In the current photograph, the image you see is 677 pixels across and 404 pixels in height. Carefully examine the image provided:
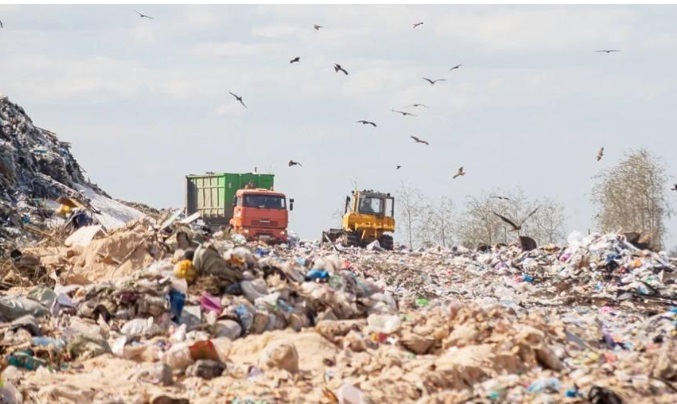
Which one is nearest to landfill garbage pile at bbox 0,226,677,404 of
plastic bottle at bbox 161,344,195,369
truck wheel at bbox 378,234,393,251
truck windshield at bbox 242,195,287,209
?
plastic bottle at bbox 161,344,195,369

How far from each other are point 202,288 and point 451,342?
2.87m

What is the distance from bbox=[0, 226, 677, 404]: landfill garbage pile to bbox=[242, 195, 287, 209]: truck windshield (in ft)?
46.7

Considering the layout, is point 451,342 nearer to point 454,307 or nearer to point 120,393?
point 454,307

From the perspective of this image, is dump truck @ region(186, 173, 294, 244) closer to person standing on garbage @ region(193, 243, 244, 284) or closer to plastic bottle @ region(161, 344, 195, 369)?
person standing on garbage @ region(193, 243, 244, 284)

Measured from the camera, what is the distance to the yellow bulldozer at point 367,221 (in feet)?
98.4

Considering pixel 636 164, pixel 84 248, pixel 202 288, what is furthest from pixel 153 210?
pixel 202 288

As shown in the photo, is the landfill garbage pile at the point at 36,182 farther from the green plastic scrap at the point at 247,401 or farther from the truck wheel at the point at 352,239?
the green plastic scrap at the point at 247,401

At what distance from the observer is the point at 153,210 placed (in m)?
33.9

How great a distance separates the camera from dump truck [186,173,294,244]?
28.5 metres

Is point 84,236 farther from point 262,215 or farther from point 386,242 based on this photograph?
point 386,242

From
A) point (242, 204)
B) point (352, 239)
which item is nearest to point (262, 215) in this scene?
point (242, 204)

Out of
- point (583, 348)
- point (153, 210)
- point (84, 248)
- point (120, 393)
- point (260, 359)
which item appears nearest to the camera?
point (120, 393)

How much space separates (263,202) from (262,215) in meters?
0.40

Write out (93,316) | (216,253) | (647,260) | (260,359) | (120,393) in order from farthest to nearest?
(647,260)
(216,253)
(93,316)
(260,359)
(120,393)
